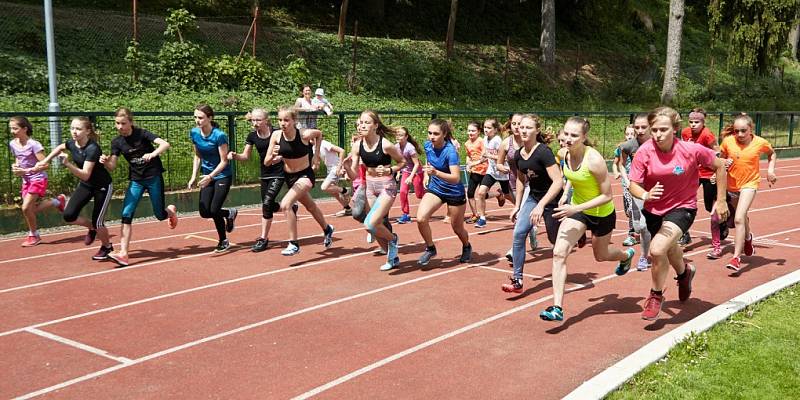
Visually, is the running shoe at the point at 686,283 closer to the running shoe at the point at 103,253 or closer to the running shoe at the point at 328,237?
the running shoe at the point at 328,237

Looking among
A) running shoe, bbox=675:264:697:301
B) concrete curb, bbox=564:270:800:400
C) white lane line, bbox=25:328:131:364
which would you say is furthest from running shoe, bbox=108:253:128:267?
running shoe, bbox=675:264:697:301

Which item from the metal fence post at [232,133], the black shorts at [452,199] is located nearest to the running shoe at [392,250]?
the black shorts at [452,199]

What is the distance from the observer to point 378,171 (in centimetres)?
848

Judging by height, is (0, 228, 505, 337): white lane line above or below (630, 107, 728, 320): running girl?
below

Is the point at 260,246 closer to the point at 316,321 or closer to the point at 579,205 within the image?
the point at 316,321

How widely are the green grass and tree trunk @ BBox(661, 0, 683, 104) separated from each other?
98.4 ft

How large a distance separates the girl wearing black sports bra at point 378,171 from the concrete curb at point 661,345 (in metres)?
3.57

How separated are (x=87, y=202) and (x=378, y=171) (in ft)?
11.8

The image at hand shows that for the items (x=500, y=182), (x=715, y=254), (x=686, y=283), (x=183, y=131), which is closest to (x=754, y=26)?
(x=500, y=182)

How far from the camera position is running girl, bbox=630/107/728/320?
6270 mm

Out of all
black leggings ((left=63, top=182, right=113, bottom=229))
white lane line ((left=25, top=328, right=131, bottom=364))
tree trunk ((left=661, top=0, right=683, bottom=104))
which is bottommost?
white lane line ((left=25, top=328, right=131, bottom=364))

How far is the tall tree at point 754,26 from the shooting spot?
111 ft

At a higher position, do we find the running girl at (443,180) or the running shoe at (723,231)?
the running girl at (443,180)

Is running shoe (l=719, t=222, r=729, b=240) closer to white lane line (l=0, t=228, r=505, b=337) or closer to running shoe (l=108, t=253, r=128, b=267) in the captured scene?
white lane line (l=0, t=228, r=505, b=337)
